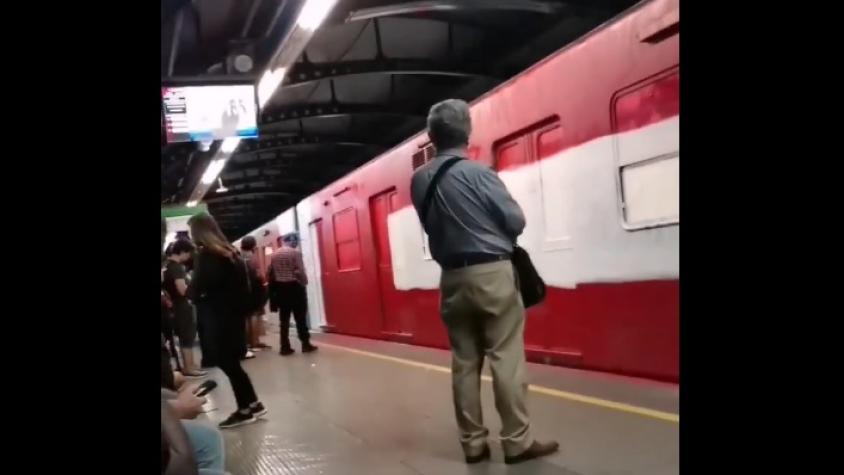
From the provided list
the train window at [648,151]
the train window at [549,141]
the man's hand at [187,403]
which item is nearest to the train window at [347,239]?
the train window at [549,141]

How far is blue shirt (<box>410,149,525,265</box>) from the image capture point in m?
3.17

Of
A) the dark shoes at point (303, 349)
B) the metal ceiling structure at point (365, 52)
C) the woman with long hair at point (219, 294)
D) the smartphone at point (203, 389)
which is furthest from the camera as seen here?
the dark shoes at point (303, 349)

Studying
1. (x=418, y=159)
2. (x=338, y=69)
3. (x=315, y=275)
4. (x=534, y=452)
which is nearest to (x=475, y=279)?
(x=534, y=452)

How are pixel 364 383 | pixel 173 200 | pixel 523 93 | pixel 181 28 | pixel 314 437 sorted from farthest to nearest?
pixel 173 200, pixel 181 28, pixel 364 383, pixel 523 93, pixel 314 437

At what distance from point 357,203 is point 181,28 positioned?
2.91m

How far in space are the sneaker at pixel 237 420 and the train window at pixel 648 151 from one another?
8.73 feet

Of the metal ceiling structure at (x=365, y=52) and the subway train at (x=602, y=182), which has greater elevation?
the metal ceiling structure at (x=365, y=52)

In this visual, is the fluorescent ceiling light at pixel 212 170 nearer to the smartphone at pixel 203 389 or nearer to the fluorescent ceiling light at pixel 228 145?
the fluorescent ceiling light at pixel 228 145

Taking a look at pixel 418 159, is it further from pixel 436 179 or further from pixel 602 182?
pixel 436 179

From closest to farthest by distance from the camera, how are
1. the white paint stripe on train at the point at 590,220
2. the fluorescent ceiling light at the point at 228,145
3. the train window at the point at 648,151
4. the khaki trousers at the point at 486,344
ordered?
the khaki trousers at the point at 486,344 → the train window at the point at 648,151 → the white paint stripe on train at the point at 590,220 → the fluorescent ceiling light at the point at 228,145

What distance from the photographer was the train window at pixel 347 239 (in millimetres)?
9875

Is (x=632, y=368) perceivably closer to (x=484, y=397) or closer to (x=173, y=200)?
(x=484, y=397)
